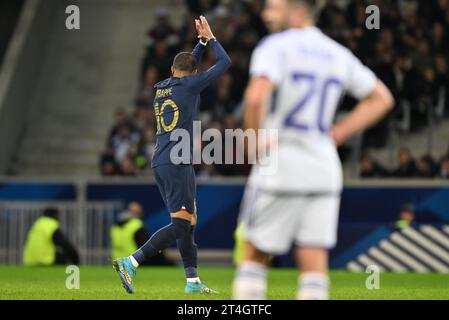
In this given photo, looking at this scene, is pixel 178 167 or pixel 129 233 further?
pixel 129 233

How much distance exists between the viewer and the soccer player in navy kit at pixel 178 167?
1203 cm

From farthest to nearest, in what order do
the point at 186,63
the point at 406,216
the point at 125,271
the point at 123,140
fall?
the point at 123,140, the point at 406,216, the point at 186,63, the point at 125,271

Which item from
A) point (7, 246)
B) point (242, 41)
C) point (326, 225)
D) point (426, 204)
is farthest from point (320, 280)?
point (242, 41)

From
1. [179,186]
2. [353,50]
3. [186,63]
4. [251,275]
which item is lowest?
[251,275]

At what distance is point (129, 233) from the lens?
21109 millimetres

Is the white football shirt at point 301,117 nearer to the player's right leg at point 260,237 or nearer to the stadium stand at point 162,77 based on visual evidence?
the player's right leg at point 260,237

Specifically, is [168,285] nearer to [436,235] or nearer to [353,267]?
[436,235]

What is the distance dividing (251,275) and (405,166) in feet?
50.9

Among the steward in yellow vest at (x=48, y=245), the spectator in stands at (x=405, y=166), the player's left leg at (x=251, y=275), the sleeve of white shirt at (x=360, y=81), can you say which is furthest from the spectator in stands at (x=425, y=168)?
the player's left leg at (x=251, y=275)

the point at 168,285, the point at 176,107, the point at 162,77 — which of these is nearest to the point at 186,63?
the point at 176,107

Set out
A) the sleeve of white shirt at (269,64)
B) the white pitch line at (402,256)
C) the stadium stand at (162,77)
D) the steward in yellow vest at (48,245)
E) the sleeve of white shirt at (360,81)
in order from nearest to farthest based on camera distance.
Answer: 1. the sleeve of white shirt at (269,64)
2. the sleeve of white shirt at (360,81)
3. the white pitch line at (402,256)
4. the steward in yellow vest at (48,245)
5. the stadium stand at (162,77)

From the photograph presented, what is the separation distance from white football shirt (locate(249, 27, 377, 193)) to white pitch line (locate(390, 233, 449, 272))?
1319cm

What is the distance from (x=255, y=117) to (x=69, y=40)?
2324 centimetres
